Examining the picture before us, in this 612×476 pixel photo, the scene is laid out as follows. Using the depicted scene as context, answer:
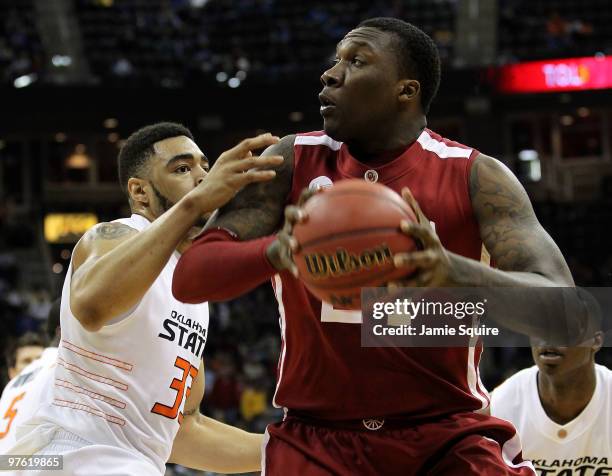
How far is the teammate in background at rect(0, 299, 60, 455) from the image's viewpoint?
13.9 ft

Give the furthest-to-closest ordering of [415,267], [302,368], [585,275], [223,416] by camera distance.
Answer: [585,275] < [223,416] < [302,368] < [415,267]

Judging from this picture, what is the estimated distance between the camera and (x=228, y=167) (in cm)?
312

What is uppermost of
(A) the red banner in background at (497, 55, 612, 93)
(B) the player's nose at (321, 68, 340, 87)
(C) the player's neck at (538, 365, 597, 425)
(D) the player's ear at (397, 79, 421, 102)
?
(A) the red banner in background at (497, 55, 612, 93)

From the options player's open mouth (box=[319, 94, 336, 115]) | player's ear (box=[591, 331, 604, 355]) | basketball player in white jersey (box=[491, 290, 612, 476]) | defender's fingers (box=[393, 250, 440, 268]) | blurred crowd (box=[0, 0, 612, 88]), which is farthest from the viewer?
blurred crowd (box=[0, 0, 612, 88])

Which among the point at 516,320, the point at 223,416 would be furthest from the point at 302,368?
the point at 223,416

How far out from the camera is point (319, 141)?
10.8 feet

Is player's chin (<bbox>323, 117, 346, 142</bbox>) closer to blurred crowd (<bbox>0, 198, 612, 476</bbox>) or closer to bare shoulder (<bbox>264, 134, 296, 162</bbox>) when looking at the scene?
bare shoulder (<bbox>264, 134, 296, 162</bbox>)

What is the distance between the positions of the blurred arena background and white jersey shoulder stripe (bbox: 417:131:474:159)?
44.1 feet

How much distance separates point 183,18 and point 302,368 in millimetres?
19387

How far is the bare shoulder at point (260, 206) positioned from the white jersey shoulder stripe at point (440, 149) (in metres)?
0.44

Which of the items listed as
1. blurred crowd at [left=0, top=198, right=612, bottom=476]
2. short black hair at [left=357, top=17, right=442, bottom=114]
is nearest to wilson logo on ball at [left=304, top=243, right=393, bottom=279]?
short black hair at [left=357, top=17, right=442, bottom=114]

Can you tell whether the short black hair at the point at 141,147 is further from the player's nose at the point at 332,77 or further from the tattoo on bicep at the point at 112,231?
the player's nose at the point at 332,77

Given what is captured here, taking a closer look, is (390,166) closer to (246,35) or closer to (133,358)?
(133,358)

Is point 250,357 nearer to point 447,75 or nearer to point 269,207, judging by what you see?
point 447,75
